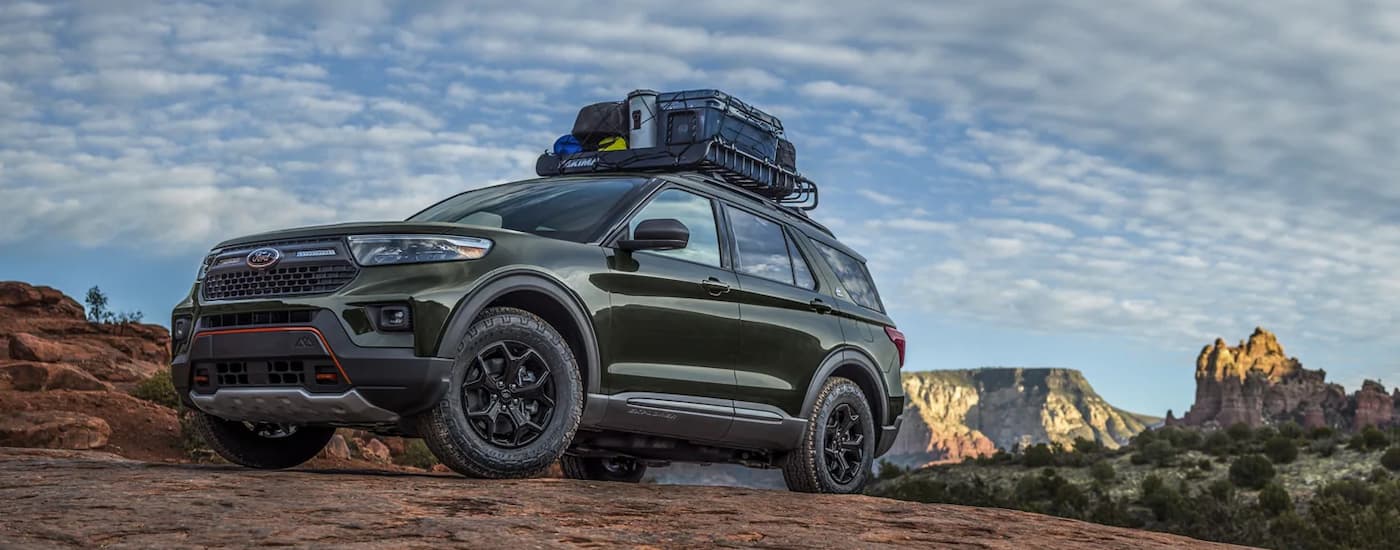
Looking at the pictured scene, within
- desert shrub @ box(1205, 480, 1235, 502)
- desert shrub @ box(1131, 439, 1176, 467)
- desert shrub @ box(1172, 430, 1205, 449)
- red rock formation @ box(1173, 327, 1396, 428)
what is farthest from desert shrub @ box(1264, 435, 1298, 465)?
red rock formation @ box(1173, 327, 1396, 428)

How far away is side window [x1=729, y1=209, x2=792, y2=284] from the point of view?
8.19m

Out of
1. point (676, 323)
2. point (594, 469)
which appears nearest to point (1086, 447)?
point (594, 469)

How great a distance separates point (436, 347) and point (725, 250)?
99.9 inches

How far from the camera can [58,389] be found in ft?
51.6

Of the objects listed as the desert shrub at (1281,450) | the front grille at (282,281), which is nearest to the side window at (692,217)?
the front grille at (282,281)

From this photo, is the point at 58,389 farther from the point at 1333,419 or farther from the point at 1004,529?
the point at 1333,419

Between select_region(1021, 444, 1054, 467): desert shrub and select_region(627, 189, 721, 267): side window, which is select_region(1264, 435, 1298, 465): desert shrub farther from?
select_region(627, 189, 721, 267): side window

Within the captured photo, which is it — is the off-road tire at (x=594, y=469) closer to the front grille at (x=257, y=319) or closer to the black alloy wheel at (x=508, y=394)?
the black alloy wheel at (x=508, y=394)

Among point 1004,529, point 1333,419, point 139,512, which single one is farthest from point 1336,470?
point 1333,419

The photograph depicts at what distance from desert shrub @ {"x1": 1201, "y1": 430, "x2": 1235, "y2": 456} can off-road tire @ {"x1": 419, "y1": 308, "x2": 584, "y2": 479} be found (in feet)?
183

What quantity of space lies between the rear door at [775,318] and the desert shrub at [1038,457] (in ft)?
174

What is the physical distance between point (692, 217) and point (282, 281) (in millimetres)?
2579

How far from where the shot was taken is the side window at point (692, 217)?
7484 millimetres

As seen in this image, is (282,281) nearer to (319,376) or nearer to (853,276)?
(319,376)
